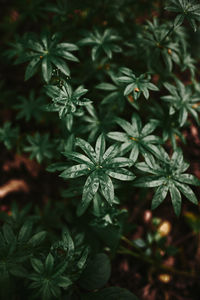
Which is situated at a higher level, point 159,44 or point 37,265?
point 159,44

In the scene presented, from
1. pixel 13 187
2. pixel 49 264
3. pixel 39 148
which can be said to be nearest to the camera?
pixel 49 264

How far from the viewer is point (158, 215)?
2961 mm

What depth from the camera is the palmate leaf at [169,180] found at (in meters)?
1.82

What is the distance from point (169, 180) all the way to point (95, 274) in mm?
980

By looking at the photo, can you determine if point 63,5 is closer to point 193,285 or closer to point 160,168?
point 160,168

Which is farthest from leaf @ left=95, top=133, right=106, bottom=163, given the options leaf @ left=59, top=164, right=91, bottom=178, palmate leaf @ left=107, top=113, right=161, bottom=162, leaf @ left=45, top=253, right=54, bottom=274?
leaf @ left=45, top=253, right=54, bottom=274

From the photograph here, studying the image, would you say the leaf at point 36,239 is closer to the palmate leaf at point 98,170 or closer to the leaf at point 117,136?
the palmate leaf at point 98,170

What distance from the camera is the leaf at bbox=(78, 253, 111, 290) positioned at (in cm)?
196

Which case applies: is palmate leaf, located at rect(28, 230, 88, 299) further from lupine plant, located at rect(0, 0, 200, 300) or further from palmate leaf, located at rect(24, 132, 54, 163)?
palmate leaf, located at rect(24, 132, 54, 163)

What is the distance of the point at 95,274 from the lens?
2.00m

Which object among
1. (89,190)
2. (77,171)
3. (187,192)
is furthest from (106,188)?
(187,192)

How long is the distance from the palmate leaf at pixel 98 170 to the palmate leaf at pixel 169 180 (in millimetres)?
243

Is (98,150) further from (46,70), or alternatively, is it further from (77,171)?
(46,70)

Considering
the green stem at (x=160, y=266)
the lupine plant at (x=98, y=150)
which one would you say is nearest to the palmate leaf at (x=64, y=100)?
the lupine plant at (x=98, y=150)
